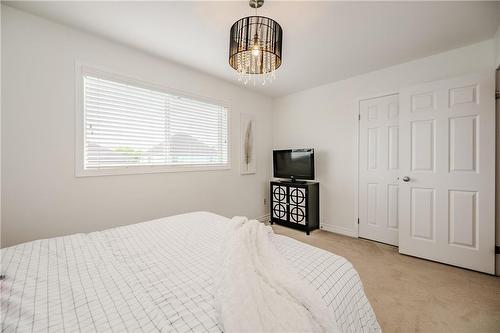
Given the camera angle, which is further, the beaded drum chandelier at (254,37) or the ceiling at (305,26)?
the ceiling at (305,26)

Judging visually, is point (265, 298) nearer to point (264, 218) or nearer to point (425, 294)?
point (425, 294)

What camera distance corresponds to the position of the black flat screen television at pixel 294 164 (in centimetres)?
347

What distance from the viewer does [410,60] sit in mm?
2689

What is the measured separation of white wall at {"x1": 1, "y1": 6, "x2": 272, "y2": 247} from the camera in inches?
68.1

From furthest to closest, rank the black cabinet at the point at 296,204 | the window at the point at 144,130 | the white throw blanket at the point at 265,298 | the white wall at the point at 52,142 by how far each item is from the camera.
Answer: the black cabinet at the point at 296,204 < the window at the point at 144,130 < the white wall at the point at 52,142 < the white throw blanket at the point at 265,298

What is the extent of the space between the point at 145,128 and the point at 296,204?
8.34 ft

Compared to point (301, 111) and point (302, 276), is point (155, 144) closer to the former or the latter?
point (302, 276)

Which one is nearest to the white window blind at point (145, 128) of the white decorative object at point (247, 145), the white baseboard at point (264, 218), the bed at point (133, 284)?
the white decorative object at point (247, 145)

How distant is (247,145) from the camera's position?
12.2ft

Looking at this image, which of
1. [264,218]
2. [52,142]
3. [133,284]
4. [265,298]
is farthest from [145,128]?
[264,218]

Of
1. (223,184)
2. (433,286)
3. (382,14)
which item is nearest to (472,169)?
(433,286)

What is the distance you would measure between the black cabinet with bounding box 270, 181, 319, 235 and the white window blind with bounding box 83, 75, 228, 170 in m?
1.27

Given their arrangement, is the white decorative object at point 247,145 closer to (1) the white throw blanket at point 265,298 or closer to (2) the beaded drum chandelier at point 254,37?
(2) the beaded drum chandelier at point 254,37

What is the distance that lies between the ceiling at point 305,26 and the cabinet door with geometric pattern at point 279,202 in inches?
81.2
